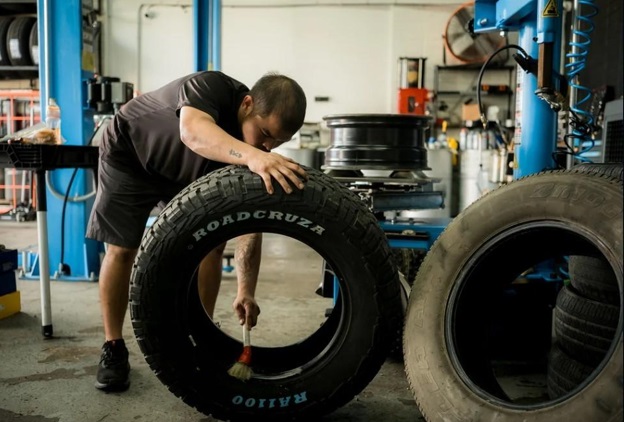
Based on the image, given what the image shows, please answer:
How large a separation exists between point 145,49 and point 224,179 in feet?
25.9

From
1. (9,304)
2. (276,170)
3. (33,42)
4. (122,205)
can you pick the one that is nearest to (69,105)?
(9,304)

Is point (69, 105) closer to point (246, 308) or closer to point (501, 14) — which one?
point (246, 308)

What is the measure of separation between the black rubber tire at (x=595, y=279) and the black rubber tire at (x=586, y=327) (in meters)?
0.02

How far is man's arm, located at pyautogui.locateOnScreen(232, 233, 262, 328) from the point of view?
1.94 metres

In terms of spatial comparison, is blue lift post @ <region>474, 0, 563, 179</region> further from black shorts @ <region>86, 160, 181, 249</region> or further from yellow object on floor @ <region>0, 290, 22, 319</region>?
yellow object on floor @ <region>0, 290, 22, 319</region>

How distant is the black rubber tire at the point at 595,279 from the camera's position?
5.73 feet

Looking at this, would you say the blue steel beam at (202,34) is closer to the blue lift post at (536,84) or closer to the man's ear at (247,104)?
the blue lift post at (536,84)

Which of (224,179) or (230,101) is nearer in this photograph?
(224,179)

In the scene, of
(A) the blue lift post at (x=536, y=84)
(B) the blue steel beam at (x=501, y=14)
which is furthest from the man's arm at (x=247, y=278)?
(B) the blue steel beam at (x=501, y=14)

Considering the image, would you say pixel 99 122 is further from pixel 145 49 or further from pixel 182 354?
pixel 145 49

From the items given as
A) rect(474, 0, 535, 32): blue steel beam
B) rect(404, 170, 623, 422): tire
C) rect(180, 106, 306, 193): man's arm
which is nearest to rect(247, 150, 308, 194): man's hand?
rect(180, 106, 306, 193): man's arm

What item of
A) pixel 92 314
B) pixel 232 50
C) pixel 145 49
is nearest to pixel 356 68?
pixel 232 50

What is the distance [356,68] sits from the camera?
852 cm

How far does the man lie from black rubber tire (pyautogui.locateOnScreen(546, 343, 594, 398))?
38.9 inches
